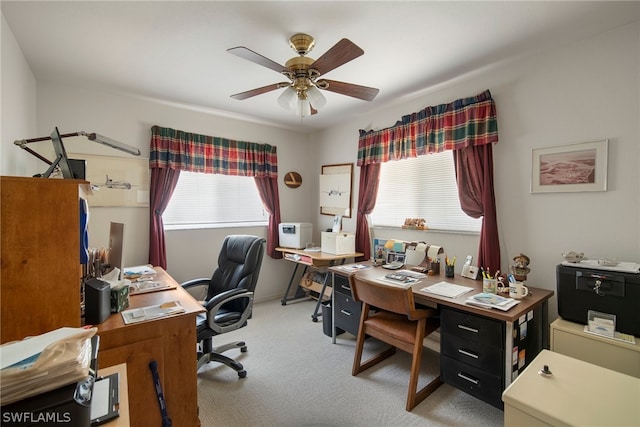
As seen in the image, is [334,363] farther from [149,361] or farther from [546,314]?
[546,314]

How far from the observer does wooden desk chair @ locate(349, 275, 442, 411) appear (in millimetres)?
1956

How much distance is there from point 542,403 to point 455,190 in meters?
2.06

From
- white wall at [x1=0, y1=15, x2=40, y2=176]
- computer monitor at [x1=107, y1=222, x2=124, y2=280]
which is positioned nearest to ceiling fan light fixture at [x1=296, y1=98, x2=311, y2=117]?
computer monitor at [x1=107, y1=222, x2=124, y2=280]

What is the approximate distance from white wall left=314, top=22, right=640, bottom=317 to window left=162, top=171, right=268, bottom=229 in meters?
2.65

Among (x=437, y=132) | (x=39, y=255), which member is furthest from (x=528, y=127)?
(x=39, y=255)

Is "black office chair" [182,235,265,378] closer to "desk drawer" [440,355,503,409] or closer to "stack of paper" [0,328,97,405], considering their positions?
"stack of paper" [0,328,97,405]

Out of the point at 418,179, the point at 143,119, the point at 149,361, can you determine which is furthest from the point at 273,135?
the point at 149,361

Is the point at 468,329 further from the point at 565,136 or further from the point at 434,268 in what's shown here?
the point at 565,136

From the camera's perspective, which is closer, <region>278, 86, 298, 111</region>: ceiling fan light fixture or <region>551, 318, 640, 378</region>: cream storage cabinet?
<region>551, 318, 640, 378</region>: cream storage cabinet

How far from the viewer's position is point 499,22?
184 cm

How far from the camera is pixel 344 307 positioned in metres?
2.77

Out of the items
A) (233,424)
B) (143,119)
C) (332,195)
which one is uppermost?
(143,119)

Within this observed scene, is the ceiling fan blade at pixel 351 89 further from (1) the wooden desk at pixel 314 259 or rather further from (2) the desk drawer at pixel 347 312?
(1) the wooden desk at pixel 314 259

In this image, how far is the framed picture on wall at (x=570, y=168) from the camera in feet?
6.54
